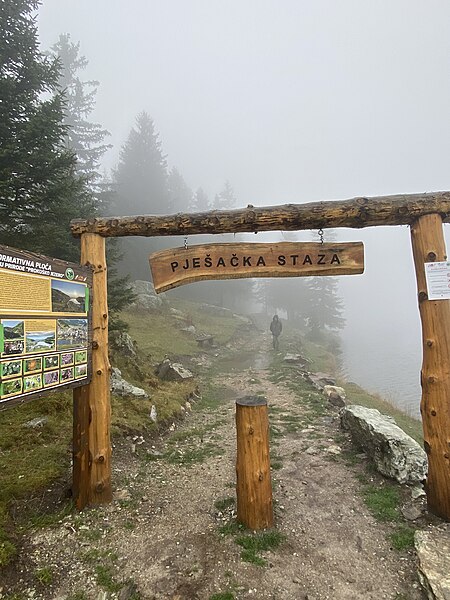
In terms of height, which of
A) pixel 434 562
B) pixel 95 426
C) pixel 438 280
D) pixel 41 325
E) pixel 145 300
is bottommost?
pixel 434 562

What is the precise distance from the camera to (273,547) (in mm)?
4254

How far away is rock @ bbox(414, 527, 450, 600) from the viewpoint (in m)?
3.28

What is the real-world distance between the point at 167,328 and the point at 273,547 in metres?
20.4

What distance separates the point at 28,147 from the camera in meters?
9.56

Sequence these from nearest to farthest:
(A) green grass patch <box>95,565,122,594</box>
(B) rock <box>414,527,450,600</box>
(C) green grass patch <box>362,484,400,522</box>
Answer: (B) rock <box>414,527,450,600</box> < (A) green grass patch <box>95,565,122,594</box> < (C) green grass patch <box>362,484,400,522</box>

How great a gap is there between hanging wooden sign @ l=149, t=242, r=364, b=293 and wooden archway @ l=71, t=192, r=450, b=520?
327 mm

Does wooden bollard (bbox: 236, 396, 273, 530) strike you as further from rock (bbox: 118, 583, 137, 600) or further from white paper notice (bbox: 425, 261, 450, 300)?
white paper notice (bbox: 425, 261, 450, 300)

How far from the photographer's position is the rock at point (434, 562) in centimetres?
328

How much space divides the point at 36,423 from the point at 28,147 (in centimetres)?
769

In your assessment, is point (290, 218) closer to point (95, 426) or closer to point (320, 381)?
point (95, 426)

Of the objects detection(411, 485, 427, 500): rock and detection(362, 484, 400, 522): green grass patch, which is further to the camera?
detection(411, 485, 427, 500): rock

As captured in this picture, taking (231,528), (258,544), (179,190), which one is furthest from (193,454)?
(179,190)

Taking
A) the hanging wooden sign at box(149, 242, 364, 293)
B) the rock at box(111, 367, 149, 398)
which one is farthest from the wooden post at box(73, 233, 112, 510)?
the rock at box(111, 367, 149, 398)

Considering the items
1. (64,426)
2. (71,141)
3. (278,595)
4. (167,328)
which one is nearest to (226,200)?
(71,141)
